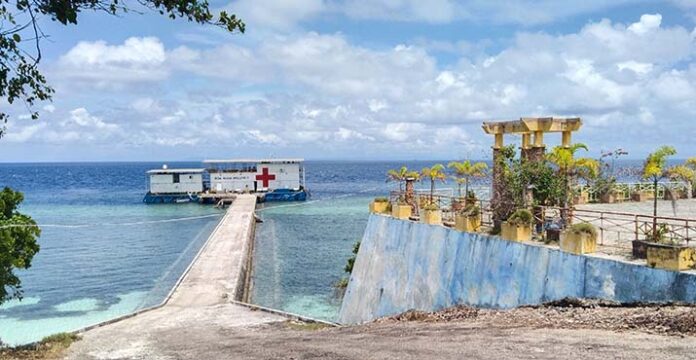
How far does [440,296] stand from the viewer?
14.6 meters

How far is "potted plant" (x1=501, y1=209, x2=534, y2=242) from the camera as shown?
1299 centimetres

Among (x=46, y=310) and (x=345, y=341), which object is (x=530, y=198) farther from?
(x=46, y=310)

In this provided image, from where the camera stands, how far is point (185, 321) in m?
18.6

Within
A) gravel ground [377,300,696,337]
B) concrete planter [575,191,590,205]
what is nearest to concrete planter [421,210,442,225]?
gravel ground [377,300,696,337]

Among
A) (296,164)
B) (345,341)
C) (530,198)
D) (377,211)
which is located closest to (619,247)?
(530,198)

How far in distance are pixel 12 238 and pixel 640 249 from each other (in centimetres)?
1177

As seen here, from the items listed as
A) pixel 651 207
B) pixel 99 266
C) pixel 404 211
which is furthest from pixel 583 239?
pixel 99 266

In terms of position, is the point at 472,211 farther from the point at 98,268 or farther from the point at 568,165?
the point at 98,268

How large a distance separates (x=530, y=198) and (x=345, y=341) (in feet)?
20.9

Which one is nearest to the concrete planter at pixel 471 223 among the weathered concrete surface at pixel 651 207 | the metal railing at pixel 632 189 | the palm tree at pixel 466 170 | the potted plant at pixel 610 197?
the palm tree at pixel 466 170

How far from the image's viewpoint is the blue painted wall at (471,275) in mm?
10438

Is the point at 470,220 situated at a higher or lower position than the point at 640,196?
lower

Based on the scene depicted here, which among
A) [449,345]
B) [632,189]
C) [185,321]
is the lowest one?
[185,321]

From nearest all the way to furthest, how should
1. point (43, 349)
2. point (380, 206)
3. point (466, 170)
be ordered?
point (43, 349) < point (380, 206) < point (466, 170)
